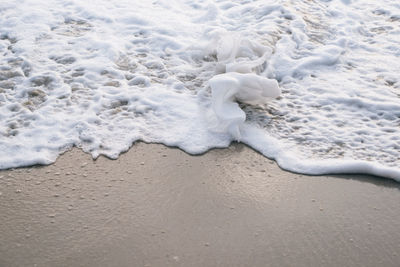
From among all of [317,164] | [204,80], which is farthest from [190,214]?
[204,80]

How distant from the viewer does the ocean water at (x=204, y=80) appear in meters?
3.25

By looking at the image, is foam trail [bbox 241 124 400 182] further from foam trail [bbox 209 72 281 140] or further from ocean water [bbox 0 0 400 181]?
foam trail [bbox 209 72 281 140]

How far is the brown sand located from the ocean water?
0.16 metres

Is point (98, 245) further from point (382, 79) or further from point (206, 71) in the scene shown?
point (382, 79)

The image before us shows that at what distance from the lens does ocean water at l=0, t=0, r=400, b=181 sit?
3.25 m

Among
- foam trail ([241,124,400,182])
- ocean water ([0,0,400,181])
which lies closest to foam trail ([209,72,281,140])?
ocean water ([0,0,400,181])

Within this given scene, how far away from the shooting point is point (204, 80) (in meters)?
3.96

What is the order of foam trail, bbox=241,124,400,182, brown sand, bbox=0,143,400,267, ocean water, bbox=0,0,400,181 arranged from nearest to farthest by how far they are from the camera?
brown sand, bbox=0,143,400,267, foam trail, bbox=241,124,400,182, ocean water, bbox=0,0,400,181

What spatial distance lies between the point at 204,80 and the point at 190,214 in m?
1.57

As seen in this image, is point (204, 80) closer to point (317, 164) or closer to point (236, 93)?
point (236, 93)

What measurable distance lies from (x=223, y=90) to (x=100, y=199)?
124 centimetres

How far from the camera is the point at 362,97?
12.4 ft

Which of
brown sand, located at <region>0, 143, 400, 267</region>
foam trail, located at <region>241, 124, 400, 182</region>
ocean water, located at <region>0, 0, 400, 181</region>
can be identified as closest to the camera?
Result: brown sand, located at <region>0, 143, 400, 267</region>

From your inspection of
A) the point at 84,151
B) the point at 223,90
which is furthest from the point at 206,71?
the point at 84,151
